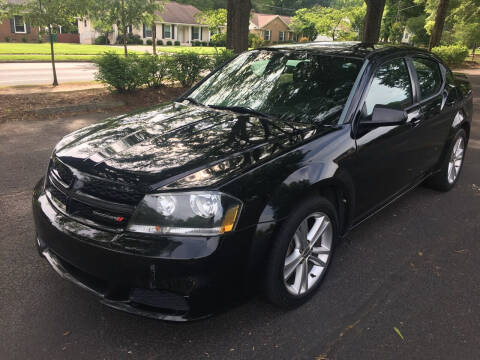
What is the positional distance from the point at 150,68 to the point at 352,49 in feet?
23.5

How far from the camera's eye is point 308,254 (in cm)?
282

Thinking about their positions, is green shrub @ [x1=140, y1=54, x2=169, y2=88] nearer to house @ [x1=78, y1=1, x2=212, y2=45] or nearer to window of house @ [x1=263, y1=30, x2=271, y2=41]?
house @ [x1=78, y1=1, x2=212, y2=45]

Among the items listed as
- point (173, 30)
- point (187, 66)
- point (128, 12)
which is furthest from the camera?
point (173, 30)

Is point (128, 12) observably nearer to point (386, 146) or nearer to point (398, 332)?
point (386, 146)

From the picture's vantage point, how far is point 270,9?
84.2 metres

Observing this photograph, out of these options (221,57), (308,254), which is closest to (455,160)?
(308,254)

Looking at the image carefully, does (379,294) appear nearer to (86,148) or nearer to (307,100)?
(307,100)

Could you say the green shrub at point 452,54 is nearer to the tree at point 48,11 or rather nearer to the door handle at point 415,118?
the tree at point 48,11

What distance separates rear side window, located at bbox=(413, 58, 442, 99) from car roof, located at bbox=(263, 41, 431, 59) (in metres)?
0.14

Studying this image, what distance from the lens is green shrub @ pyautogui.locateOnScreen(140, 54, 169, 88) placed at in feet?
32.7

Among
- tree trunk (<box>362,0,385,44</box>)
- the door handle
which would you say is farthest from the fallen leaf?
tree trunk (<box>362,0,385,44</box>)

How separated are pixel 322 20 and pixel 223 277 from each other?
4088 cm

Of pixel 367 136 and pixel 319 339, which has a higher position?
pixel 367 136

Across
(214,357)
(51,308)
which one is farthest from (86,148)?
(214,357)
